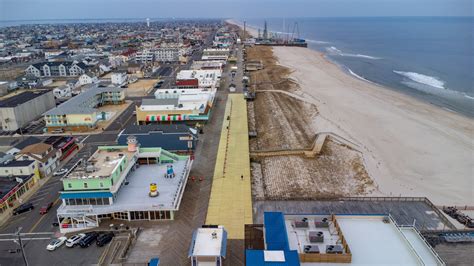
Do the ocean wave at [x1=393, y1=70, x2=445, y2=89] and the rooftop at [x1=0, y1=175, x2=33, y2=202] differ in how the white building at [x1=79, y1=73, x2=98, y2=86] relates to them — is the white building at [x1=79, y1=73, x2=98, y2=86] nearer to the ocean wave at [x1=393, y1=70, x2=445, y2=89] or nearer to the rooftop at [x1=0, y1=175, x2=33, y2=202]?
the rooftop at [x1=0, y1=175, x2=33, y2=202]

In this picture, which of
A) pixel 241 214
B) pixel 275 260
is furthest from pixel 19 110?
pixel 275 260

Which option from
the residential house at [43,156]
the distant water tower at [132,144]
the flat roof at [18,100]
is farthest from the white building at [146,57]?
the distant water tower at [132,144]

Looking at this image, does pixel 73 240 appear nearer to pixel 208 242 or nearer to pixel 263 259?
pixel 208 242

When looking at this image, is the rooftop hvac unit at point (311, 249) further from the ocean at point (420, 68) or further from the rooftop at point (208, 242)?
the ocean at point (420, 68)

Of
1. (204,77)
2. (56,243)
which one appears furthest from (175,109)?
(56,243)

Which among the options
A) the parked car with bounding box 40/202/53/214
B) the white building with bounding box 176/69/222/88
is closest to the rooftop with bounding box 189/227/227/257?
the parked car with bounding box 40/202/53/214

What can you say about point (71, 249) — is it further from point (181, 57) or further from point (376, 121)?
point (181, 57)

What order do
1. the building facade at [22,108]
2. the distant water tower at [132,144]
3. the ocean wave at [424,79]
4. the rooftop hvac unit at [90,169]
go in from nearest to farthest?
1. the rooftop hvac unit at [90,169]
2. the distant water tower at [132,144]
3. the building facade at [22,108]
4. the ocean wave at [424,79]

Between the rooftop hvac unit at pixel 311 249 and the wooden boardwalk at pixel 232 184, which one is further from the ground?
the rooftop hvac unit at pixel 311 249
